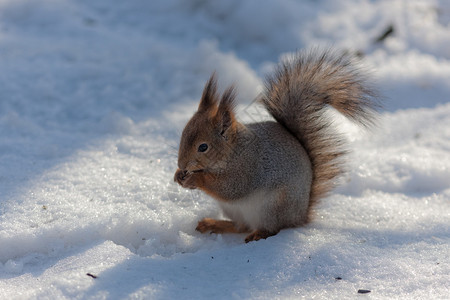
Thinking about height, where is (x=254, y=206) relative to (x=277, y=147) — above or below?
below

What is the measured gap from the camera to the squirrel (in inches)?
67.4

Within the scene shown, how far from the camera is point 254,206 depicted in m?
1.77

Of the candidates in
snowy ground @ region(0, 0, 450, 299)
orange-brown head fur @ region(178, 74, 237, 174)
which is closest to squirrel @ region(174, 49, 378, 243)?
orange-brown head fur @ region(178, 74, 237, 174)

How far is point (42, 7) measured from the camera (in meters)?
3.20

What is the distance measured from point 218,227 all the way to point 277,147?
1.23ft

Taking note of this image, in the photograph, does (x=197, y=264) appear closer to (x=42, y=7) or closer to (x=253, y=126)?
(x=253, y=126)

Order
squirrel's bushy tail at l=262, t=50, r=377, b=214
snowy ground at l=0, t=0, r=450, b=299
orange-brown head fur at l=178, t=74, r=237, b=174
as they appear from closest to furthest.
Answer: snowy ground at l=0, t=0, r=450, b=299
orange-brown head fur at l=178, t=74, r=237, b=174
squirrel's bushy tail at l=262, t=50, r=377, b=214

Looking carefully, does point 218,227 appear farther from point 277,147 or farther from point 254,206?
point 277,147

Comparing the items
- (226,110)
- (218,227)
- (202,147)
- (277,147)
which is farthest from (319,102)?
(218,227)

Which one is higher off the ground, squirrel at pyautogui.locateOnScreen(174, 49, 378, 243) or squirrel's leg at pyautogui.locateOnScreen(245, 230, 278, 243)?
squirrel at pyautogui.locateOnScreen(174, 49, 378, 243)

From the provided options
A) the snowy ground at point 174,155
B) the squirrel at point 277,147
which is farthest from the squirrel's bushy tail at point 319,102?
the snowy ground at point 174,155

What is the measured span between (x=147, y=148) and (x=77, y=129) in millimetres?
371

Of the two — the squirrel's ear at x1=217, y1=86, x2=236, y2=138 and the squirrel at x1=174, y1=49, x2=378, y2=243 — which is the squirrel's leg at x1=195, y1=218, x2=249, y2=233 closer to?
the squirrel at x1=174, y1=49, x2=378, y2=243

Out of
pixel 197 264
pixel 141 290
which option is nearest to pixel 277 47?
pixel 197 264
